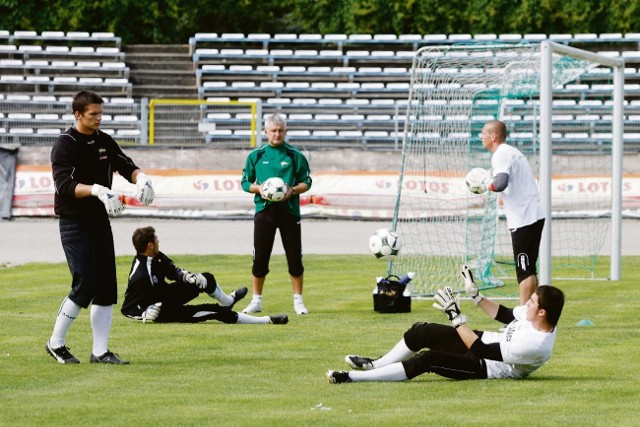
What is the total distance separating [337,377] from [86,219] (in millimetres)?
2308

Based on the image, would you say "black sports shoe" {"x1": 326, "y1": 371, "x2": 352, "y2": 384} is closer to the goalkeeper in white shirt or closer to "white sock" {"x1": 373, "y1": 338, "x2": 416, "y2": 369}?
"white sock" {"x1": 373, "y1": 338, "x2": 416, "y2": 369}

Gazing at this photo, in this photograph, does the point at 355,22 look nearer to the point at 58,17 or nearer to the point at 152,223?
the point at 58,17

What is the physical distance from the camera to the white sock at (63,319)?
380 inches

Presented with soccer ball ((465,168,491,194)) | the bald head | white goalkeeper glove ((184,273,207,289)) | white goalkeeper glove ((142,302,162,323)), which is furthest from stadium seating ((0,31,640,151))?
white goalkeeper glove ((184,273,207,289))

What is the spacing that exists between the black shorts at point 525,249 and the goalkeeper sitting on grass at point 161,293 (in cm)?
231

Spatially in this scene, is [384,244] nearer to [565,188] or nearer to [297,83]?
[565,188]

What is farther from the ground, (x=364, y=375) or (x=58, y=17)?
(x=58, y=17)

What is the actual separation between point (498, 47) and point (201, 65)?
23747 millimetres

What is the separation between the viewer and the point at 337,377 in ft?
28.3

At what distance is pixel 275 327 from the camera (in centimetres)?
1209

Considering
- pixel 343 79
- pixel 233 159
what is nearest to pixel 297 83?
pixel 343 79

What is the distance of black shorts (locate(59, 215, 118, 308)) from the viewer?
948 centimetres

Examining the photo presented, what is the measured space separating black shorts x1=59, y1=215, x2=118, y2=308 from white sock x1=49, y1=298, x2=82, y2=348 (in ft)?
0.22

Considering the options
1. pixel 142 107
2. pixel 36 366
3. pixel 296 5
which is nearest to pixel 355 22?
pixel 296 5
